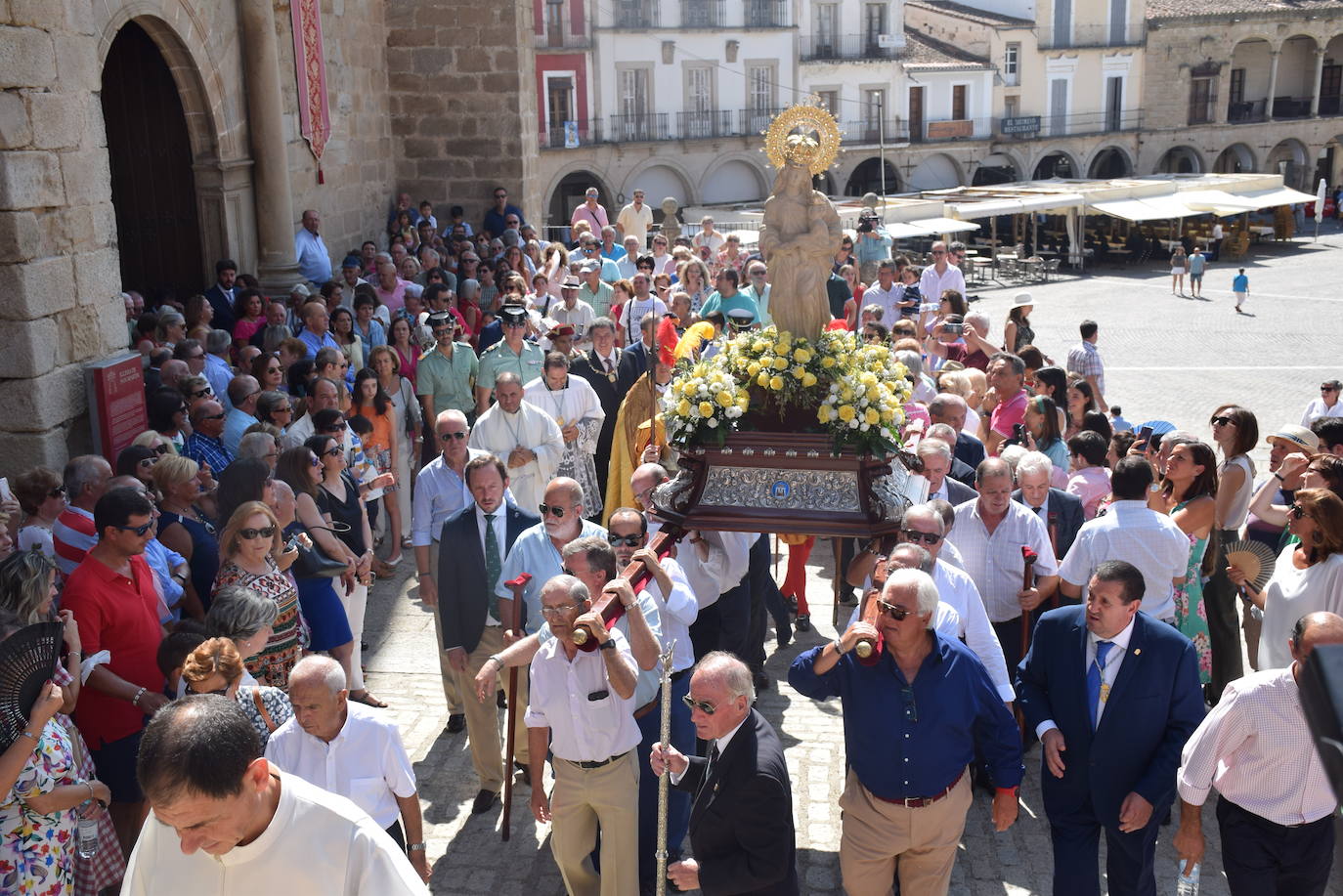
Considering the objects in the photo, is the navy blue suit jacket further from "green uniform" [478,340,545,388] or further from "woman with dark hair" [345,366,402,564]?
"green uniform" [478,340,545,388]

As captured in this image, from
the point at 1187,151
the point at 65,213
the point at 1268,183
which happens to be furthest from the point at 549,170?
Result: the point at 65,213

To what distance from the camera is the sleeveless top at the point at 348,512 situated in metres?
7.05

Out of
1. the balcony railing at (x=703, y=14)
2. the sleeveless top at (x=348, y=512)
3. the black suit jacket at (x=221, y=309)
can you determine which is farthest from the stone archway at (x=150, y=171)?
the balcony railing at (x=703, y=14)

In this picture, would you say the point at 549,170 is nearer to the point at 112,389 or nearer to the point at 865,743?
the point at 112,389

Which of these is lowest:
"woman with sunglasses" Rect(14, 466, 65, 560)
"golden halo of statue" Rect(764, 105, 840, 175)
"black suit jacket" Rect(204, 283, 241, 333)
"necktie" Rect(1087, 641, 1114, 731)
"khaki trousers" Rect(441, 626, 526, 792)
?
"khaki trousers" Rect(441, 626, 526, 792)

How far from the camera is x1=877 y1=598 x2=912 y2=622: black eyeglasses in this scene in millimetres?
4590

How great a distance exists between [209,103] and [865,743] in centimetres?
939

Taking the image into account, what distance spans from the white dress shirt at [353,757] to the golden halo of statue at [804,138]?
360 cm

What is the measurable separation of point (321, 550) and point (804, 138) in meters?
3.27

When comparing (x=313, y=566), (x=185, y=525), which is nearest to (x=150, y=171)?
(x=185, y=525)

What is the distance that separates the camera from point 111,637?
532 cm

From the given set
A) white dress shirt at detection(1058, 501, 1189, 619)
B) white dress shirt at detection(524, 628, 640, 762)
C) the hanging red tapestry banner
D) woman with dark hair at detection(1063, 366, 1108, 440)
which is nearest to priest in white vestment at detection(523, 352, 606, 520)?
woman with dark hair at detection(1063, 366, 1108, 440)

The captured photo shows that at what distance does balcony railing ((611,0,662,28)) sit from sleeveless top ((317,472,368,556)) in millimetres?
34761

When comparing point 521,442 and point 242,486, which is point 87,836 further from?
point 521,442
